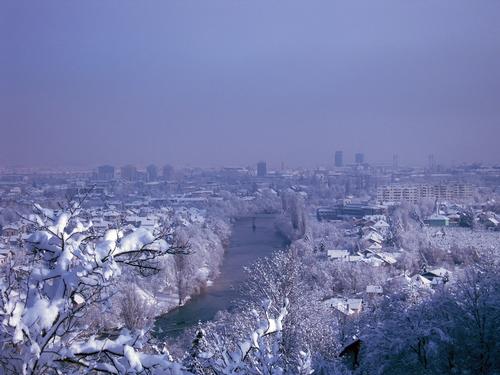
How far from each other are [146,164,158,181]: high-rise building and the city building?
27.6m

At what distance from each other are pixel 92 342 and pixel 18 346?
7.6 inches

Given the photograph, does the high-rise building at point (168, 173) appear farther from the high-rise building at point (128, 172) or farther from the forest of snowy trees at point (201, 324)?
the forest of snowy trees at point (201, 324)

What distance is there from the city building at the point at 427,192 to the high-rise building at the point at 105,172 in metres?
25.6

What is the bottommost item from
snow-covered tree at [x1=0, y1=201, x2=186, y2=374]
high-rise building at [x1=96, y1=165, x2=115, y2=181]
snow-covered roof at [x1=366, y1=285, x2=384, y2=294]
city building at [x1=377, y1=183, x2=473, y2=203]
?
snow-covered roof at [x1=366, y1=285, x2=384, y2=294]

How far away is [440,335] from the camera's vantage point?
5.09m

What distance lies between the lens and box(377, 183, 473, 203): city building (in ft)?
123

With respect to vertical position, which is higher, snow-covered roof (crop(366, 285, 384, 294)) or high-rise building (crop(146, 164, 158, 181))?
high-rise building (crop(146, 164, 158, 181))

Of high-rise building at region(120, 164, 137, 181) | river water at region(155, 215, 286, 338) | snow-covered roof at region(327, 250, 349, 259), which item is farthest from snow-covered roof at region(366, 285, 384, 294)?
high-rise building at region(120, 164, 137, 181)

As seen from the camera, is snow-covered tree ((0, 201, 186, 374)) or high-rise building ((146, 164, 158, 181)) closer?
snow-covered tree ((0, 201, 186, 374))

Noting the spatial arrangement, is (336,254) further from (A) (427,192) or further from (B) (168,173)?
(B) (168,173)

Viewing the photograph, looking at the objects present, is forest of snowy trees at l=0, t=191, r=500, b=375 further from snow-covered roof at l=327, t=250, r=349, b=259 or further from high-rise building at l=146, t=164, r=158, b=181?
high-rise building at l=146, t=164, r=158, b=181

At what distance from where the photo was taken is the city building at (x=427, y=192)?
123 feet

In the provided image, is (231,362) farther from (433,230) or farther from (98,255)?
(433,230)

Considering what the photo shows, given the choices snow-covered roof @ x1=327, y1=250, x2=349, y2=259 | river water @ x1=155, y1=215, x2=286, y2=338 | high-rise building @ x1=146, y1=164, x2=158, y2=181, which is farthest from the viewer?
high-rise building @ x1=146, y1=164, x2=158, y2=181
